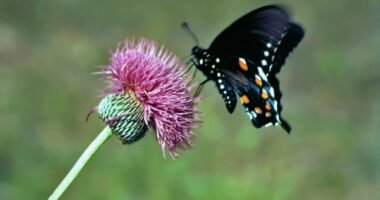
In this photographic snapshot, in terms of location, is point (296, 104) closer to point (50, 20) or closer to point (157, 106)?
point (50, 20)

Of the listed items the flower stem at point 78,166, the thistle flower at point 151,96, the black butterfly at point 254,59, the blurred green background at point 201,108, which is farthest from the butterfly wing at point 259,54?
the blurred green background at point 201,108

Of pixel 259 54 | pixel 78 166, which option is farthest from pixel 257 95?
pixel 78 166

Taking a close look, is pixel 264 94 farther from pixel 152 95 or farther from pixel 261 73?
pixel 152 95

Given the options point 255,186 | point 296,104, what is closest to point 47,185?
point 255,186

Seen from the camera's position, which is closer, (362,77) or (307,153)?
(307,153)

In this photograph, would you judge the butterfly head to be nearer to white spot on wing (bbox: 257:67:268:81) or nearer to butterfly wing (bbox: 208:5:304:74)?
butterfly wing (bbox: 208:5:304:74)

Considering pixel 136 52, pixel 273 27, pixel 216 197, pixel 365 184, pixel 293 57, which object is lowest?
pixel 365 184
